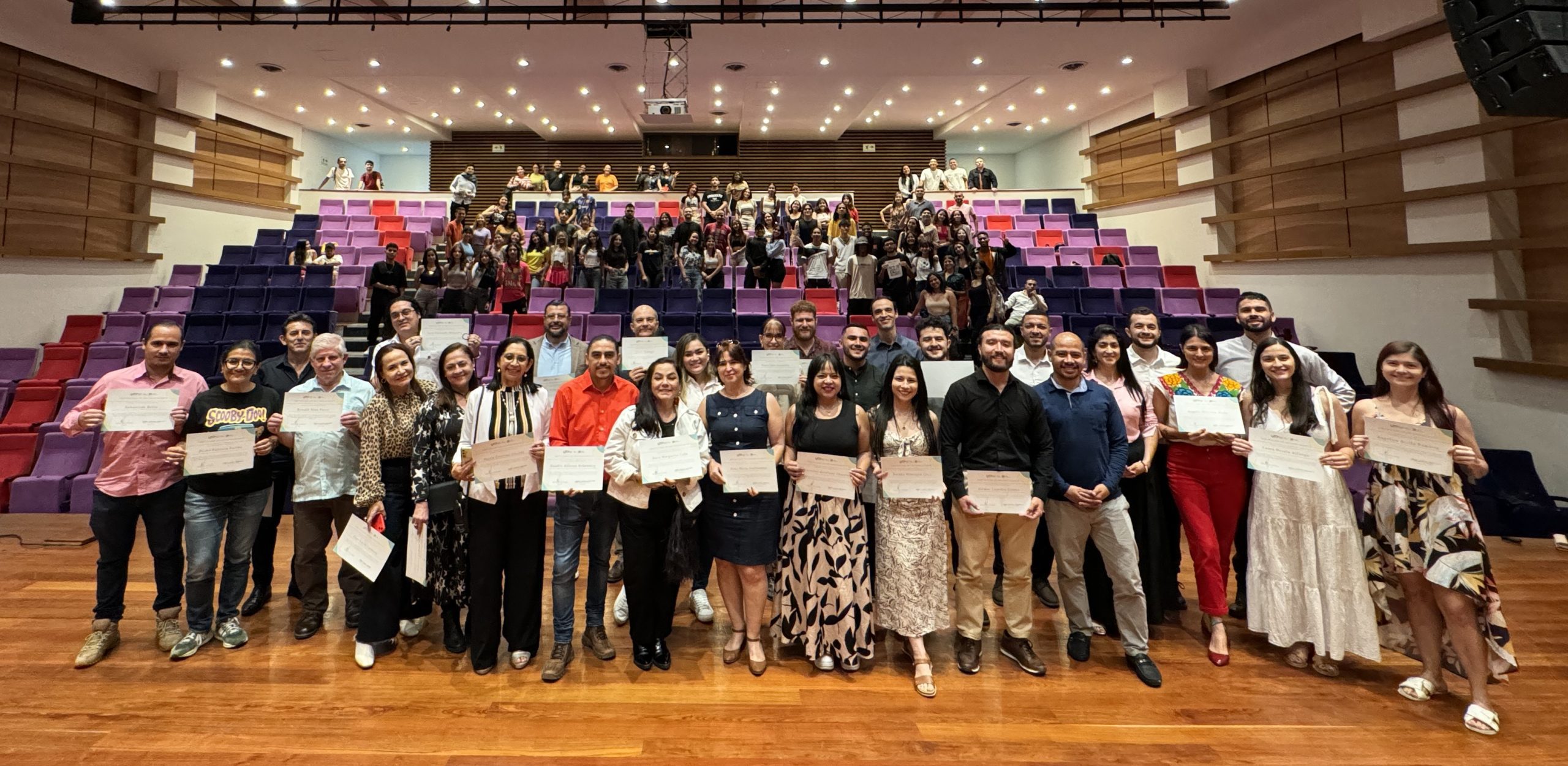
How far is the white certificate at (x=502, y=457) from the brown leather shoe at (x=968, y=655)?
198cm

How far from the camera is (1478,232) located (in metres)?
5.36

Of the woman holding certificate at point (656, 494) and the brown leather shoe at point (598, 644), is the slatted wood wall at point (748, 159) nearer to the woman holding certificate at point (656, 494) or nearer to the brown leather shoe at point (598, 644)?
the woman holding certificate at point (656, 494)

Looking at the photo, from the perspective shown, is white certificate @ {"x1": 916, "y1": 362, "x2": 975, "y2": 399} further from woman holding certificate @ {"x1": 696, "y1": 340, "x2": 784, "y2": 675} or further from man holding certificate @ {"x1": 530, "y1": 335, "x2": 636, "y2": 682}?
man holding certificate @ {"x1": 530, "y1": 335, "x2": 636, "y2": 682}

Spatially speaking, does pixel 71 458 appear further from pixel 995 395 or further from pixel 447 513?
pixel 995 395

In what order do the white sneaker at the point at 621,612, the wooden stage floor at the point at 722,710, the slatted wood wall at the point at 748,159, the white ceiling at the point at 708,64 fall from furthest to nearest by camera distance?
the slatted wood wall at the point at 748,159
the white ceiling at the point at 708,64
the white sneaker at the point at 621,612
the wooden stage floor at the point at 722,710

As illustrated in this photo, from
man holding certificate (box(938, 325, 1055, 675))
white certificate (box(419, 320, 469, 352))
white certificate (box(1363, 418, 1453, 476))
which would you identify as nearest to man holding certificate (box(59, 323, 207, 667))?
white certificate (box(419, 320, 469, 352))

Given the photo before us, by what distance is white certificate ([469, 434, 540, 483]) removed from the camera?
2268 mm

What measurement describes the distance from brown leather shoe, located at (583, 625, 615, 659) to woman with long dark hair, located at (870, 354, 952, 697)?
120 cm

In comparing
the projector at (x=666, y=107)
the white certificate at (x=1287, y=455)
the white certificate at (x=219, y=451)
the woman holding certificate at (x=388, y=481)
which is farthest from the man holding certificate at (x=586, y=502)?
the projector at (x=666, y=107)

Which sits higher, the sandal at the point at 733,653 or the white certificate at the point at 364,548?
the white certificate at the point at 364,548

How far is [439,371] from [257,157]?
1154 centimetres

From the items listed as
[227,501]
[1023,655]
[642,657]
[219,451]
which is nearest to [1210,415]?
[1023,655]

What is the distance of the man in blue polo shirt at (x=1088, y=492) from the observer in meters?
2.48

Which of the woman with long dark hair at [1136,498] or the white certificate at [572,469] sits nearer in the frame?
the white certificate at [572,469]
